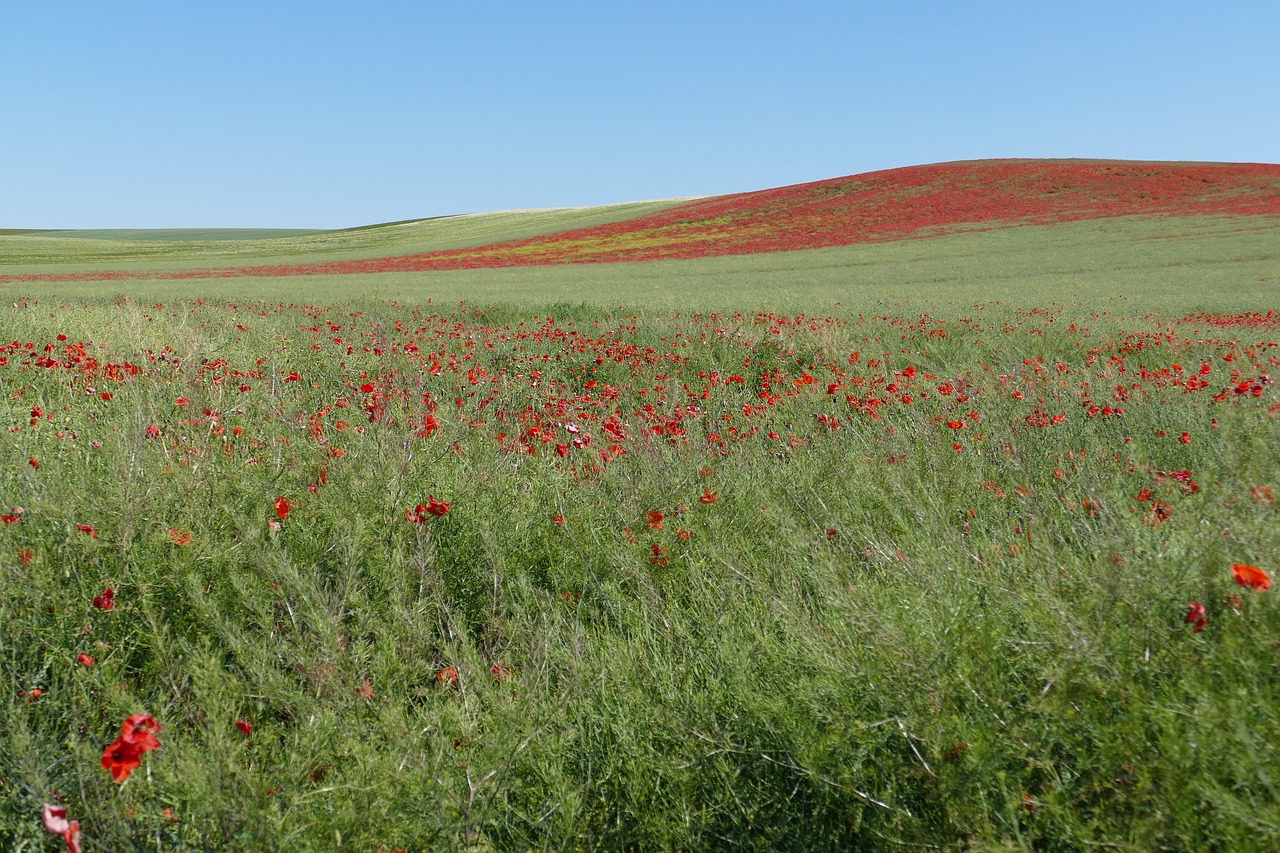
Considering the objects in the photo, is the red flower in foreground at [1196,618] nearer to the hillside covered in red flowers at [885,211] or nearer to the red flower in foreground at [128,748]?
the red flower in foreground at [128,748]

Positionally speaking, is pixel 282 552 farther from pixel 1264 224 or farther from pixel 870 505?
pixel 1264 224

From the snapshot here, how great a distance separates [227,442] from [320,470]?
0.74 m

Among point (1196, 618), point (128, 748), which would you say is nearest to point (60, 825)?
point (128, 748)

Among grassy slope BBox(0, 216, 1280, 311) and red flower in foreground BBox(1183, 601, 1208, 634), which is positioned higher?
grassy slope BBox(0, 216, 1280, 311)

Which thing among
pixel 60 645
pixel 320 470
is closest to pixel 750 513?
pixel 320 470

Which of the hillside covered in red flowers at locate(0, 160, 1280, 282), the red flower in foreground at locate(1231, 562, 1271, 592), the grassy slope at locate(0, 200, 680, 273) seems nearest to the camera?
the red flower in foreground at locate(1231, 562, 1271, 592)

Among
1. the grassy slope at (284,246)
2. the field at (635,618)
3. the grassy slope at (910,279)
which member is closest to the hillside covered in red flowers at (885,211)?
the grassy slope at (910,279)

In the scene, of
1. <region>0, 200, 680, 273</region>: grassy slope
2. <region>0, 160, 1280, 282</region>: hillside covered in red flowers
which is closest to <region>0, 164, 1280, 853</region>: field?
<region>0, 160, 1280, 282</region>: hillside covered in red flowers

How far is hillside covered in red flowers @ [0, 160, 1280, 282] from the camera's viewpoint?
33125 millimetres

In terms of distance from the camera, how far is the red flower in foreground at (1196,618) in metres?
1.54

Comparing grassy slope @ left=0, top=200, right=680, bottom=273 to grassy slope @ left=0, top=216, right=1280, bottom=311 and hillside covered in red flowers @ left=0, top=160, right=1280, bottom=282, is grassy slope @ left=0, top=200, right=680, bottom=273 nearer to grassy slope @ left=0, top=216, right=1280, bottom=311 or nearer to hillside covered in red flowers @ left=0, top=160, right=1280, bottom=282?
hillside covered in red flowers @ left=0, top=160, right=1280, bottom=282

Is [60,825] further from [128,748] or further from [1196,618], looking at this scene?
[1196,618]

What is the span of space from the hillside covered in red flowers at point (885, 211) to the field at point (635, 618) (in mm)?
28689

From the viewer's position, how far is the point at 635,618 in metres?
2.43
